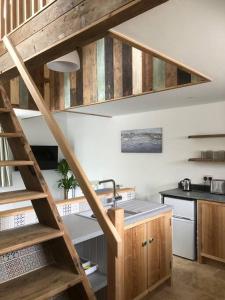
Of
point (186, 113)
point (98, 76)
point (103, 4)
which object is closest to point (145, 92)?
point (98, 76)

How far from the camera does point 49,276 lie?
60.7 inches

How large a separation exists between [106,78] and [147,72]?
2.60ft

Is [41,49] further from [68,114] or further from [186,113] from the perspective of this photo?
[68,114]

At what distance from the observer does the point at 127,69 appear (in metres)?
3.61

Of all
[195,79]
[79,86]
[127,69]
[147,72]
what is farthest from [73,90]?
[195,79]

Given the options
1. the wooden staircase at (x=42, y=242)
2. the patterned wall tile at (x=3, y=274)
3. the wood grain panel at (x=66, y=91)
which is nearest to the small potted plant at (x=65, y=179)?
the wood grain panel at (x=66, y=91)

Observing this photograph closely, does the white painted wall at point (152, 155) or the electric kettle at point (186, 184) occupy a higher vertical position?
the white painted wall at point (152, 155)

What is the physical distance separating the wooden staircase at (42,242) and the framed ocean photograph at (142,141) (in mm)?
3195

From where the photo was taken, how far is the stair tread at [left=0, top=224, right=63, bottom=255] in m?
1.39

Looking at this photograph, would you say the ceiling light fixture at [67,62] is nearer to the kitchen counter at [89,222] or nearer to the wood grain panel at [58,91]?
the kitchen counter at [89,222]

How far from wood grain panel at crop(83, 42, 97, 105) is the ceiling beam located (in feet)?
5.64

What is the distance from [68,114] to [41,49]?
3.57 metres

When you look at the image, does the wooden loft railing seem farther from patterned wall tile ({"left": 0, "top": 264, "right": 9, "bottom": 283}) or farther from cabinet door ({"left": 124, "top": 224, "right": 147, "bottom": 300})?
cabinet door ({"left": 124, "top": 224, "right": 147, "bottom": 300})

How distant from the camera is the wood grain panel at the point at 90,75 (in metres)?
4.05
